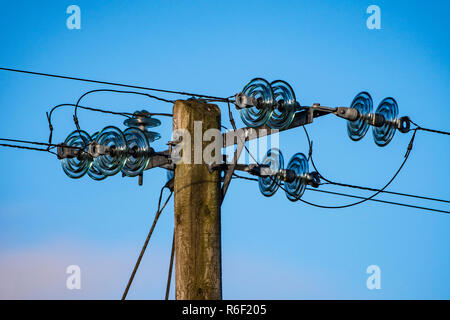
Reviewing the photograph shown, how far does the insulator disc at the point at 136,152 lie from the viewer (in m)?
10.2

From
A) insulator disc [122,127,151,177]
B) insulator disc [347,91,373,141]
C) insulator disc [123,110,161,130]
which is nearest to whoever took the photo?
insulator disc [122,127,151,177]

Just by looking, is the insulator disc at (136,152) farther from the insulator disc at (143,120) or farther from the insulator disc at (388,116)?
the insulator disc at (388,116)

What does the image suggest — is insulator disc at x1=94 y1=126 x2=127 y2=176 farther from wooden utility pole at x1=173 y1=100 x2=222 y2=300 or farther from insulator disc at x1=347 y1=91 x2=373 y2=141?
insulator disc at x1=347 y1=91 x2=373 y2=141

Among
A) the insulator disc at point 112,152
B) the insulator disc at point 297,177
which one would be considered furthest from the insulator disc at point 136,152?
the insulator disc at point 297,177

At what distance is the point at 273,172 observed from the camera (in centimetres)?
1122

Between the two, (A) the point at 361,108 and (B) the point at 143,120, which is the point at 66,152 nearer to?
(B) the point at 143,120

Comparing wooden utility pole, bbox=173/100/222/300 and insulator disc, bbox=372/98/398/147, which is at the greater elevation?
insulator disc, bbox=372/98/398/147

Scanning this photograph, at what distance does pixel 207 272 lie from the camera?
902 centimetres

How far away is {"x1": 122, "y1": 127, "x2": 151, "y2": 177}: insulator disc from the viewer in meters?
10.2

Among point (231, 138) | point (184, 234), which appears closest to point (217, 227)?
point (184, 234)

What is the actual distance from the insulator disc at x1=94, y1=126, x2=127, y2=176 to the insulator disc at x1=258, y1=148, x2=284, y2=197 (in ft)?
6.65

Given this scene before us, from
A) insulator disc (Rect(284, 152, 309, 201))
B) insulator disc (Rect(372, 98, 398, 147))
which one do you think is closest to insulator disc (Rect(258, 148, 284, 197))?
insulator disc (Rect(284, 152, 309, 201))

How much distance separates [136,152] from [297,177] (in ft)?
7.71
